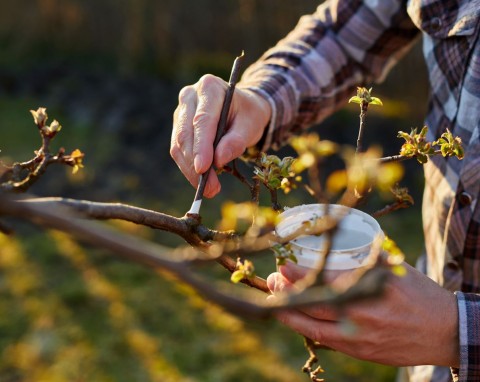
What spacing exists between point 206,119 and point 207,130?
0.11ft

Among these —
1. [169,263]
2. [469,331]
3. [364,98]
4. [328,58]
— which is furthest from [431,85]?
[169,263]

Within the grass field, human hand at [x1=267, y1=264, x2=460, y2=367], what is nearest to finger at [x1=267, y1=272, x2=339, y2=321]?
human hand at [x1=267, y1=264, x2=460, y2=367]

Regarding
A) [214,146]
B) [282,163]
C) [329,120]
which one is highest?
[329,120]

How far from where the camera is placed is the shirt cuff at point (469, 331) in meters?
1.25

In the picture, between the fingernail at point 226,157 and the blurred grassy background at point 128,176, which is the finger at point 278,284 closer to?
the fingernail at point 226,157

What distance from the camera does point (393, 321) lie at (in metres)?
1.17

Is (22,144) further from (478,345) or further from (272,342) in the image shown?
(478,345)

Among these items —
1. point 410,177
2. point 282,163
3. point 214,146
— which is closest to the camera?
point 282,163

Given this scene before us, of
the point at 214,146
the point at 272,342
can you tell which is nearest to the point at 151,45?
the point at 272,342

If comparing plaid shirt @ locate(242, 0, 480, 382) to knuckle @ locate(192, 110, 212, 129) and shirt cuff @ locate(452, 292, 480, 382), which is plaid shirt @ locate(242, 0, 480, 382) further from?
knuckle @ locate(192, 110, 212, 129)

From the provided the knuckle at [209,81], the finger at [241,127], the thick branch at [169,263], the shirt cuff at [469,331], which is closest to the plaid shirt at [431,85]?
the shirt cuff at [469,331]

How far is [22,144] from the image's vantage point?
5637 mm

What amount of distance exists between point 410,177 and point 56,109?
3.62m

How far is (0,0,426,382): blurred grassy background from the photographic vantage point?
11.5 feet
